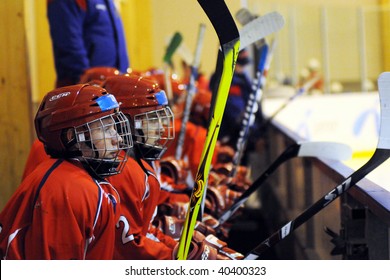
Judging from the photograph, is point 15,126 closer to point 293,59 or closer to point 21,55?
point 21,55

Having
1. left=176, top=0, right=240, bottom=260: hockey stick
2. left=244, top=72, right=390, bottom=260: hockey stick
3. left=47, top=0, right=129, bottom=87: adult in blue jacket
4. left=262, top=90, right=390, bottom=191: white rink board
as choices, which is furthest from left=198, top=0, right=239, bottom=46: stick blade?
left=262, top=90, right=390, bottom=191: white rink board

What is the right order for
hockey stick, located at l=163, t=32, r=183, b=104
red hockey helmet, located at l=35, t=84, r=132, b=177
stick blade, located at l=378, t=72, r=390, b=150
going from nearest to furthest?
red hockey helmet, located at l=35, t=84, r=132, b=177, stick blade, located at l=378, t=72, r=390, b=150, hockey stick, located at l=163, t=32, r=183, b=104

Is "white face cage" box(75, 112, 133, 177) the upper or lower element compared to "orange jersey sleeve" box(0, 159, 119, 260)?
upper

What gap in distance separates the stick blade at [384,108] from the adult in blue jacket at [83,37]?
1.43 meters

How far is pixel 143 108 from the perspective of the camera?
235cm

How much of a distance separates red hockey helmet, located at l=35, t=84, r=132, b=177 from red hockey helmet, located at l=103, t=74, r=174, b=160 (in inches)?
13.2

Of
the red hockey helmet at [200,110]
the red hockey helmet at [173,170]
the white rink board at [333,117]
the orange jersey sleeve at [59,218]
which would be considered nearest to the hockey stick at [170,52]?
the red hockey helmet at [200,110]

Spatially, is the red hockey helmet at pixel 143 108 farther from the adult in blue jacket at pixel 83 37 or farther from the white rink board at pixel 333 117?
the white rink board at pixel 333 117

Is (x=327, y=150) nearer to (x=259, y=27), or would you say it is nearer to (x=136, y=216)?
(x=259, y=27)

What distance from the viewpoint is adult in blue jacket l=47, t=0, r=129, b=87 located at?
3262 mm

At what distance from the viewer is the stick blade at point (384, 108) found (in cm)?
206

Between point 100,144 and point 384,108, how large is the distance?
694 mm

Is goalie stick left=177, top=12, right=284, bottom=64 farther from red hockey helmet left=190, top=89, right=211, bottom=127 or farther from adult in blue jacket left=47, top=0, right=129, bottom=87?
red hockey helmet left=190, top=89, right=211, bottom=127
